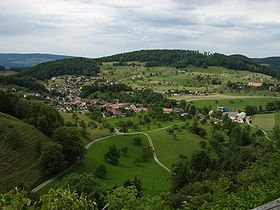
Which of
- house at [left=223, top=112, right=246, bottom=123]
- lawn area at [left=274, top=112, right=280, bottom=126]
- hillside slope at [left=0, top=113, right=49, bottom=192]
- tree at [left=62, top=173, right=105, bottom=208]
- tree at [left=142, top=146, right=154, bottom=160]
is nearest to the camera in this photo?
tree at [left=62, top=173, right=105, bottom=208]

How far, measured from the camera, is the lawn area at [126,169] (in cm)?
5778

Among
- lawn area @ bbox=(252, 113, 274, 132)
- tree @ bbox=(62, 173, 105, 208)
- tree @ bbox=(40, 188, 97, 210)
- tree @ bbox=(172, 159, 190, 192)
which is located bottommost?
lawn area @ bbox=(252, 113, 274, 132)

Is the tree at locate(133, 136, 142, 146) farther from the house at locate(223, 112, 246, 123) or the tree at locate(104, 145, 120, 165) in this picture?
the house at locate(223, 112, 246, 123)

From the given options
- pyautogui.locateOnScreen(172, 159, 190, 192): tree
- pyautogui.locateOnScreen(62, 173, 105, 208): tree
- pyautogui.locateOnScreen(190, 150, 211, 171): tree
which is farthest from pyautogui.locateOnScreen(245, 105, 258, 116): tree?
→ pyautogui.locateOnScreen(62, 173, 105, 208): tree

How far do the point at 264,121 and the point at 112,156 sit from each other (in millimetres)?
53356

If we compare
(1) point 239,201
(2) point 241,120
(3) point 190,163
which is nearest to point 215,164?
(3) point 190,163

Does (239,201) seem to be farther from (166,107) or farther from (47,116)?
(166,107)

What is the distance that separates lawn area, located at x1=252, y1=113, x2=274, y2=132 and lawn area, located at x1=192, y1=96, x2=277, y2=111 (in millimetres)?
16184

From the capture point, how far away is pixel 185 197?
39188 mm

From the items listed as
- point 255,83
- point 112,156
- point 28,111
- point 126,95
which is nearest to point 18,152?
point 28,111

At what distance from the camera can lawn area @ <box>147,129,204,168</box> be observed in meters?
75.4

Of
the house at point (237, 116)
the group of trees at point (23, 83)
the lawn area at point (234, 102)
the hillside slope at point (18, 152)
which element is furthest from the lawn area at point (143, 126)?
the group of trees at point (23, 83)

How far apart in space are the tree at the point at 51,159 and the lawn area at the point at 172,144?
21.4m

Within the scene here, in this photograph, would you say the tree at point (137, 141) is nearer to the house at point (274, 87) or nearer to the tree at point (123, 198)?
the tree at point (123, 198)
